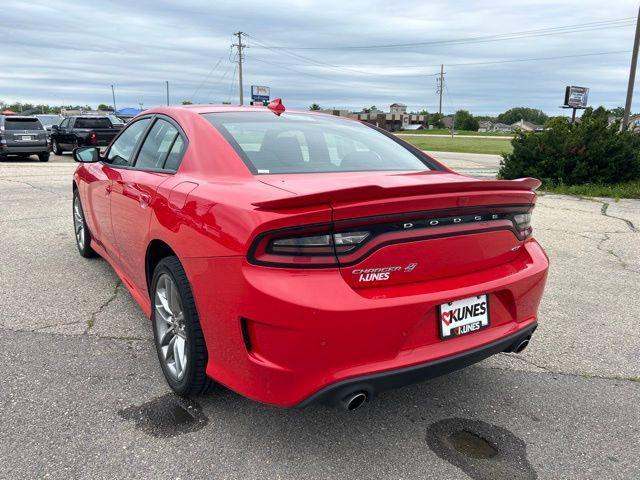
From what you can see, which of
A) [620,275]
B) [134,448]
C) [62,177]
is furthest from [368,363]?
[62,177]

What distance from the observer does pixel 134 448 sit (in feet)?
7.73

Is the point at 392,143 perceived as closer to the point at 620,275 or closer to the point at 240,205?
the point at 240,205

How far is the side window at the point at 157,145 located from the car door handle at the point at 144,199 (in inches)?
9.1

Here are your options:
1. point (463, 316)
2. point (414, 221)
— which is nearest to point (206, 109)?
point (414, 221)

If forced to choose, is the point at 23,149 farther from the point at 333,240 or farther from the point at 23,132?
the point at 333,240

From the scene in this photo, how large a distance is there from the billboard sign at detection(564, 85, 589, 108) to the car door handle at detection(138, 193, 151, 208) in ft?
147

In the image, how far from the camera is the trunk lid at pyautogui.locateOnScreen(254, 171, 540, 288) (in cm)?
202

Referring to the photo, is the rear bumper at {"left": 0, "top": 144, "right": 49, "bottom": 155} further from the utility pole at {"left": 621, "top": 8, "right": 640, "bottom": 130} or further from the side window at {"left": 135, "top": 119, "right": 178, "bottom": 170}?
the utility pole at {"left": 621, "top": 8, "right": 640, "bottom": 130}

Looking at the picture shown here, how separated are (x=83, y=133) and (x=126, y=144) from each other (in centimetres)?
1730

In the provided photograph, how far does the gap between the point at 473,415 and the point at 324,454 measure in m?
0.86

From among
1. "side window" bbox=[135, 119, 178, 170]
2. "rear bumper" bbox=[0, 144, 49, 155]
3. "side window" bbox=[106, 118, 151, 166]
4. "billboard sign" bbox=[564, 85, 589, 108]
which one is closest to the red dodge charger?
"side window" bbox=[135, 119, 178, 170]

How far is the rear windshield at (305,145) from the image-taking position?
281cm

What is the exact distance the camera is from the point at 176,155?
3.03 metres

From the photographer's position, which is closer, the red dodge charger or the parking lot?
the red dodge charger
